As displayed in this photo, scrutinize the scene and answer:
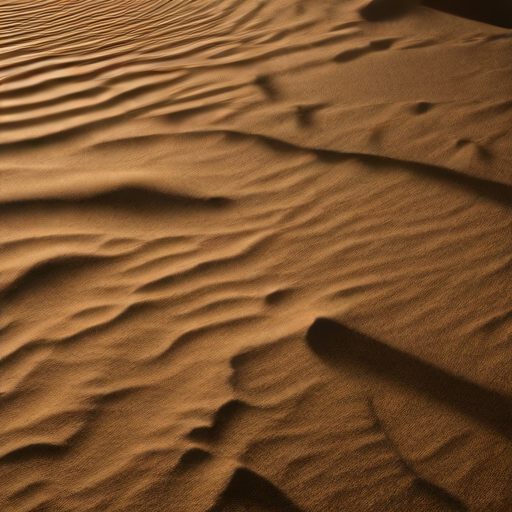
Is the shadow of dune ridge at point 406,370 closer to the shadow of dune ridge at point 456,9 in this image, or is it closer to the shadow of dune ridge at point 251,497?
the shadow of dune ridge at point 251,497

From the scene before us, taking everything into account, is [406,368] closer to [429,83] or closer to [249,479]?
[249,479]

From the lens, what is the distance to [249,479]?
4.57 feet

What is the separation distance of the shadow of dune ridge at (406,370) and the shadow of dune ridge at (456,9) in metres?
2.93

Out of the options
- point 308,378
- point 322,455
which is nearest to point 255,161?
point 308,378

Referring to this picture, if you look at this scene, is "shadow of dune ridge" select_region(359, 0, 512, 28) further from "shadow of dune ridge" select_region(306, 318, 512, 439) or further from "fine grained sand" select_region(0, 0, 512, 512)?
"shadow of dune ridge" select_region(306, 318, 512, 439)

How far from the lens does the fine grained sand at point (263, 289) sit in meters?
1.42

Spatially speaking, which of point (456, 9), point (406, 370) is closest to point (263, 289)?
point (406, 370)

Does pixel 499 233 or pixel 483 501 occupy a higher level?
pixel 499 233

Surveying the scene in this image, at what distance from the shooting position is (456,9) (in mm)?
3871

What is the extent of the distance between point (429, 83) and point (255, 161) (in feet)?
3.74

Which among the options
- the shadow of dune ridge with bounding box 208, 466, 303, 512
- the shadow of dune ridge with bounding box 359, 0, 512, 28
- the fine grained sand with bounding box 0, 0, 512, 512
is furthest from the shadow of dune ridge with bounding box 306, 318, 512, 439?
the shadow of dune ridge with bounding box 359, 0, 512, 28

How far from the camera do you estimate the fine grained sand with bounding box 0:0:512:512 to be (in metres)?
1.42

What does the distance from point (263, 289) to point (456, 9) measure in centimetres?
302

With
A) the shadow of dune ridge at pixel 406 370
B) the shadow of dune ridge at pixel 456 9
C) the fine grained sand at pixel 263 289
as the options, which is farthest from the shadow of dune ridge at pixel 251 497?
the shadow of dune ridge at pixel 456 9
